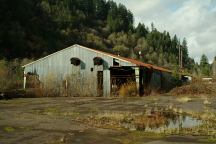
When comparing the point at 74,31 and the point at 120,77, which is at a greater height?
the point at 74,31

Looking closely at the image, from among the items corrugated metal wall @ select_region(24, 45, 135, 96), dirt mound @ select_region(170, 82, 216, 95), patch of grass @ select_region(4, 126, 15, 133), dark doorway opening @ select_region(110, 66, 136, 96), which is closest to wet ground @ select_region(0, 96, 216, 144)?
patch of grass @ select_region(4, 126, 15, 133)

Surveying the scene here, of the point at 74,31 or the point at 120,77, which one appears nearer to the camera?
the point at 120,77

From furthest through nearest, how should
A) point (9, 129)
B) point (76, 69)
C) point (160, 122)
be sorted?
1. point (76, 69)
2. point (160, 122)
3. point (9, 129)

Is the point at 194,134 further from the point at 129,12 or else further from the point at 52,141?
the point at 129,12

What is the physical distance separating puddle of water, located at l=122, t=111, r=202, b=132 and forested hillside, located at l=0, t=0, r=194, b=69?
3885 cm

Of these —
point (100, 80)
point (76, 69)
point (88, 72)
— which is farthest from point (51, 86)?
point (100, 80)

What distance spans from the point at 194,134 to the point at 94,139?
2.96 meters

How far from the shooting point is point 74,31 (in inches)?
3593

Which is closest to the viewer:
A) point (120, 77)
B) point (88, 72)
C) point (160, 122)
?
point (160, 122)

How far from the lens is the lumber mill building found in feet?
110

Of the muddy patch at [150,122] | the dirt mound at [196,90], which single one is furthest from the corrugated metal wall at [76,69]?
the muddy patch at [150,122]

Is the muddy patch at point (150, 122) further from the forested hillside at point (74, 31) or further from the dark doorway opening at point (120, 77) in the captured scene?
the forested hillside at point (74, 31)

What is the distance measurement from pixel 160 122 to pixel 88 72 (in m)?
21.1

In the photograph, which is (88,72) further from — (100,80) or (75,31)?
(75,31)
